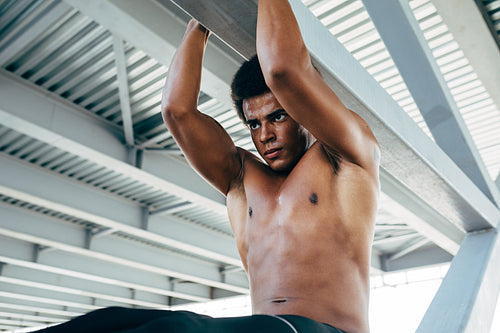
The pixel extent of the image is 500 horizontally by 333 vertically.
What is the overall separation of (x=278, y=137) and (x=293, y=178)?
19cm

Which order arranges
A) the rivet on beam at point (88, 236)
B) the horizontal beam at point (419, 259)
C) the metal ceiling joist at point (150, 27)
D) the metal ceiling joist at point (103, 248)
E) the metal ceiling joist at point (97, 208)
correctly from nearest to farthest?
the metal ceiling joist at point (150, 27)
the metal ceiling joist at point (97, 208)
the metal ceiling joist at point (103, 248)
the rivet on beam at point (88, 236)
the horizontal beam at point (419, 259)

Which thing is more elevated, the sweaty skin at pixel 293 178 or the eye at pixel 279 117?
the eye at pixel 279 117

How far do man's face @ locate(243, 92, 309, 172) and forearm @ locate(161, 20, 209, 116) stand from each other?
0.30 m

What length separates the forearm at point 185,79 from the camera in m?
1.92

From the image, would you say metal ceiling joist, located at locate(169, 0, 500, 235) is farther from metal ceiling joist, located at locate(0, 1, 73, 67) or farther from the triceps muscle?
metal ceiling joist, located at locate(0, 1, 73, 67)

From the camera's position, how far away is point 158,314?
3.22 feet

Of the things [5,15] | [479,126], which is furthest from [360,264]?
[479,126]

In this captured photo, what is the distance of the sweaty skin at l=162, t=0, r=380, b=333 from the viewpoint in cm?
150

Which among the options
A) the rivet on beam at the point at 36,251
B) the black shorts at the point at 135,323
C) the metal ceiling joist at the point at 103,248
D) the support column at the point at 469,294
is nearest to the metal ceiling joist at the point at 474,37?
the support column at the point at 469,294

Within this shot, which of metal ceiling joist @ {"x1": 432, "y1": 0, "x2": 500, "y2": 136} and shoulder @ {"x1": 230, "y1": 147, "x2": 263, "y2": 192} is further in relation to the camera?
metal ceiling joist @ {"x1": 432, "y1": 0, "x2": 500, "y2": 136}

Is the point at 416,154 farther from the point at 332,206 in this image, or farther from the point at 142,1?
the point at 142,1

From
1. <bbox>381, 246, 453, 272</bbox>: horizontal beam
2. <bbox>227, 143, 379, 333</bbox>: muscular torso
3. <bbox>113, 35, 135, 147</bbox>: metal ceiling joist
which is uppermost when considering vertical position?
<bbox>113, 35, 135, 147</bbox>: metal ceiling joist

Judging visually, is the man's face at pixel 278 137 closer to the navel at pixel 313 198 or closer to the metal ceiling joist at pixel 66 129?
the navel at pixel 313 198

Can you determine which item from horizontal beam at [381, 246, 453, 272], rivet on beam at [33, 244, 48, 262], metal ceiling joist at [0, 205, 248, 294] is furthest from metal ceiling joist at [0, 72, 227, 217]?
horizontal beam at [381, 246, 453, 272]
